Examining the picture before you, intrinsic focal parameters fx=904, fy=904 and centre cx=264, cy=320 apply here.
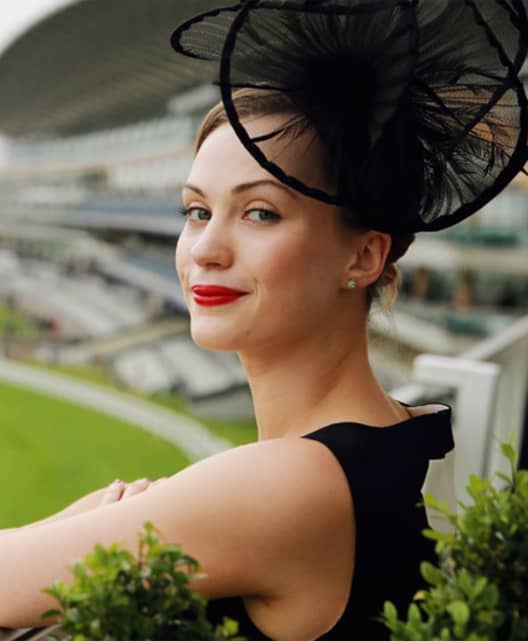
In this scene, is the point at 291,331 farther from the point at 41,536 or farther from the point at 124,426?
the point at 124,426

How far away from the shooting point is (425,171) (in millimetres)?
1345

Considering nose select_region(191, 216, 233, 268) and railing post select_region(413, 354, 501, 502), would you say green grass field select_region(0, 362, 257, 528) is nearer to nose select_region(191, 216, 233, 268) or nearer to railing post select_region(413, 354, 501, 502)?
railing post select_region(413, 354, 501, 502)

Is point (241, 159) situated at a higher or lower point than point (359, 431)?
higher

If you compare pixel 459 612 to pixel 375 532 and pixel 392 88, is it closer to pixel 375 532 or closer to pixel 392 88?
pixel 375 532

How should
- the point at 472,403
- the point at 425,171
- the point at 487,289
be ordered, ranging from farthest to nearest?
the point at 487,289 < the point at 472,403 < the point at 425,171

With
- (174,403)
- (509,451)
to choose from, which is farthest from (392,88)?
(174,403)

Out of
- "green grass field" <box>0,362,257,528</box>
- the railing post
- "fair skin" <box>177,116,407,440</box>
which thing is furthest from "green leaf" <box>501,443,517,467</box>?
"green grass field" <box>0,362,257,528</box>

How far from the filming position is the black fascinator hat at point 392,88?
124 cm

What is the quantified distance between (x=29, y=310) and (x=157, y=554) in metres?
44.1

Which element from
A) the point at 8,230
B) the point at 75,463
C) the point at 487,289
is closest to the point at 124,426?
the point at 75,463

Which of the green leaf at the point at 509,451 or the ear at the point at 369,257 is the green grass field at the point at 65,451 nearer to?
the ear at the point at 369,257

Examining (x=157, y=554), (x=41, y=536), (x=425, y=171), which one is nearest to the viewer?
(x=157, y=554)

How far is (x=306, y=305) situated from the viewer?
1.36m

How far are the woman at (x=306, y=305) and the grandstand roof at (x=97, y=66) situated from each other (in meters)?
25.7
